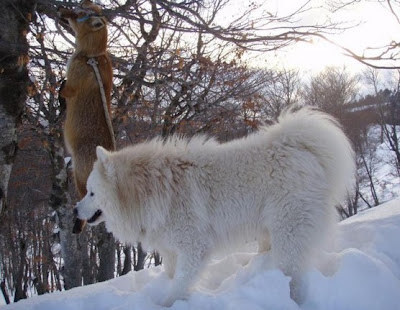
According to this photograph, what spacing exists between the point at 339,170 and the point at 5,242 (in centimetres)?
2401

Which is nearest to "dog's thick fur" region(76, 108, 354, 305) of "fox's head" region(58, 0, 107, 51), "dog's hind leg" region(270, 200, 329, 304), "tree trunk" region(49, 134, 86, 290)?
"dog's hind leg" region(270, 200, 329, 304)

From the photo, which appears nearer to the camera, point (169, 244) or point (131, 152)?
point (169, 244)

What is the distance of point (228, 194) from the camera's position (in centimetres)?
398

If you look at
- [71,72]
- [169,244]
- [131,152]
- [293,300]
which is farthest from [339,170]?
[71,72]

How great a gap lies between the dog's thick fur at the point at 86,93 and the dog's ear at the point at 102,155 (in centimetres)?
25

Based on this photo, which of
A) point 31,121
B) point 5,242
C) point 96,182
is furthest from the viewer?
point 5,242

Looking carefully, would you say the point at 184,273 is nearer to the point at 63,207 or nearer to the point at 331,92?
the point at 63,207

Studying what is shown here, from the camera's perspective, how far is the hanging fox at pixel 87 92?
389 cm

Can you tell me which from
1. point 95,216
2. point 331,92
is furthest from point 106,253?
point 331,92

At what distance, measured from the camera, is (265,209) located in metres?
3.88

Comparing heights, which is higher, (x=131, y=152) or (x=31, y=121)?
(x=31, y=121)

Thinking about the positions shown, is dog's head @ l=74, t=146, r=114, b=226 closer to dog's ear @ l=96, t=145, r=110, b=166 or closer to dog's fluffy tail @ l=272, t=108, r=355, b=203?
dog's ear @ l=96, t=145, r=110, b=166

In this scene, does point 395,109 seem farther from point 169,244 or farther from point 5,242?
point 169,244

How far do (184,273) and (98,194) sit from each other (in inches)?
51.5
